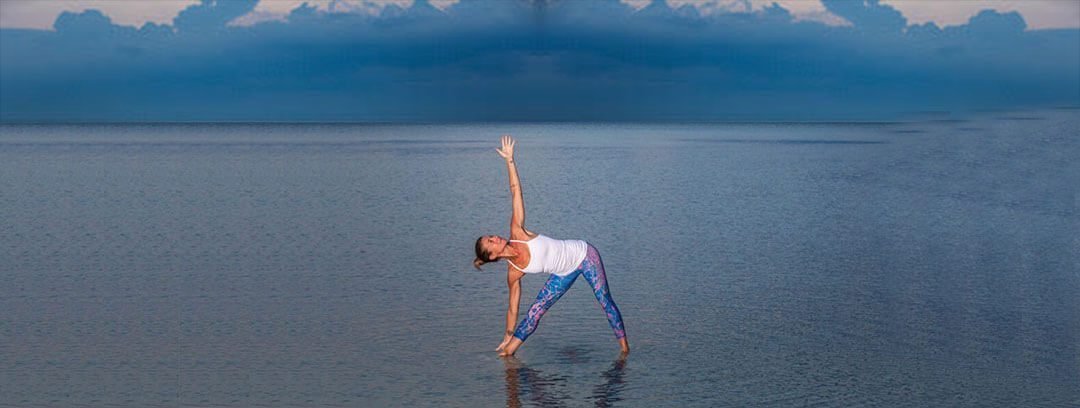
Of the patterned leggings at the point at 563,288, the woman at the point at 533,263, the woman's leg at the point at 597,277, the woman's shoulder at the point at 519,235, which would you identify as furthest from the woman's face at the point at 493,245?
Result: the woman's leg at the point at 597,277

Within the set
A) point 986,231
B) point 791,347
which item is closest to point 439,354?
point 791,347

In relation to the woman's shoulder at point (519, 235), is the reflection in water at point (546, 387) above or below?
below

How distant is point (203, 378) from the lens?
9953 mm

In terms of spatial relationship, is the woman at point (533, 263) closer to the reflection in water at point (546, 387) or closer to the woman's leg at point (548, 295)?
the woman's leg at point (548, 295)

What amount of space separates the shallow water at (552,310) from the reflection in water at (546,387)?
0.03 metres

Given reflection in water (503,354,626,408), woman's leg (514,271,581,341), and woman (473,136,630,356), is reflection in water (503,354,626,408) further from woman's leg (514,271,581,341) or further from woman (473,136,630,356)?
woman (473,136,630,356)

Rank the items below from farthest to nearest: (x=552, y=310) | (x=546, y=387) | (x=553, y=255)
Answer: (x=552, y=310)
(x=553, y=255)
(x=546, y=387)

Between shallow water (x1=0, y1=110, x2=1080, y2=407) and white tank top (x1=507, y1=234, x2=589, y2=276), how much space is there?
2.42 feet

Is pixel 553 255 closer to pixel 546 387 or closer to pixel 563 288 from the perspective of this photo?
pixel 563 288

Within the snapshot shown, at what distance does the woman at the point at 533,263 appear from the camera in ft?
33.4

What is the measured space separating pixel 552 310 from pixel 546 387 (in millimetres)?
3449

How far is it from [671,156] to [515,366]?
180ft

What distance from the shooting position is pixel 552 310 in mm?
13133

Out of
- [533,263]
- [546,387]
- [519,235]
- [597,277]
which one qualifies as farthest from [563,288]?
[546,387]
